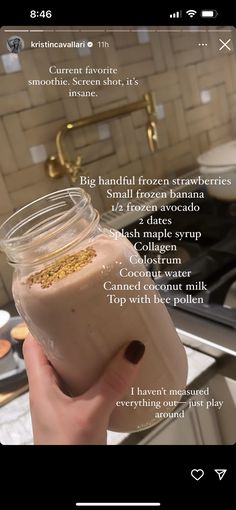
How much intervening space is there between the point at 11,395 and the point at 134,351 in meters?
0.25

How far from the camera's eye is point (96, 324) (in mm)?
292

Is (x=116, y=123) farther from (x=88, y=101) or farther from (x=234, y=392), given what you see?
(x=234, y=392)

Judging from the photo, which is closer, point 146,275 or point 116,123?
point 146,275

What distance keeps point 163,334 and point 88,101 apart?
225 mm

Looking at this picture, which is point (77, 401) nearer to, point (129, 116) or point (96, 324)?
point (96, 324)

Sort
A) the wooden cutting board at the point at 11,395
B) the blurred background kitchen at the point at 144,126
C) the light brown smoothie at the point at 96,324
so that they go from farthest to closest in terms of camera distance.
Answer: the wooden cutting board at the point at 11,395
the blurred background kitchen at the point at 144,126
the light brown smoothie at the point at 96,324

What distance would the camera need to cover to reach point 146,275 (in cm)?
32

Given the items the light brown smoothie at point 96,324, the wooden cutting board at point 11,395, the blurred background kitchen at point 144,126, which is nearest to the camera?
the light brown smoothie at point 96,324

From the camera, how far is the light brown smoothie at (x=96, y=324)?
28 centimetres
